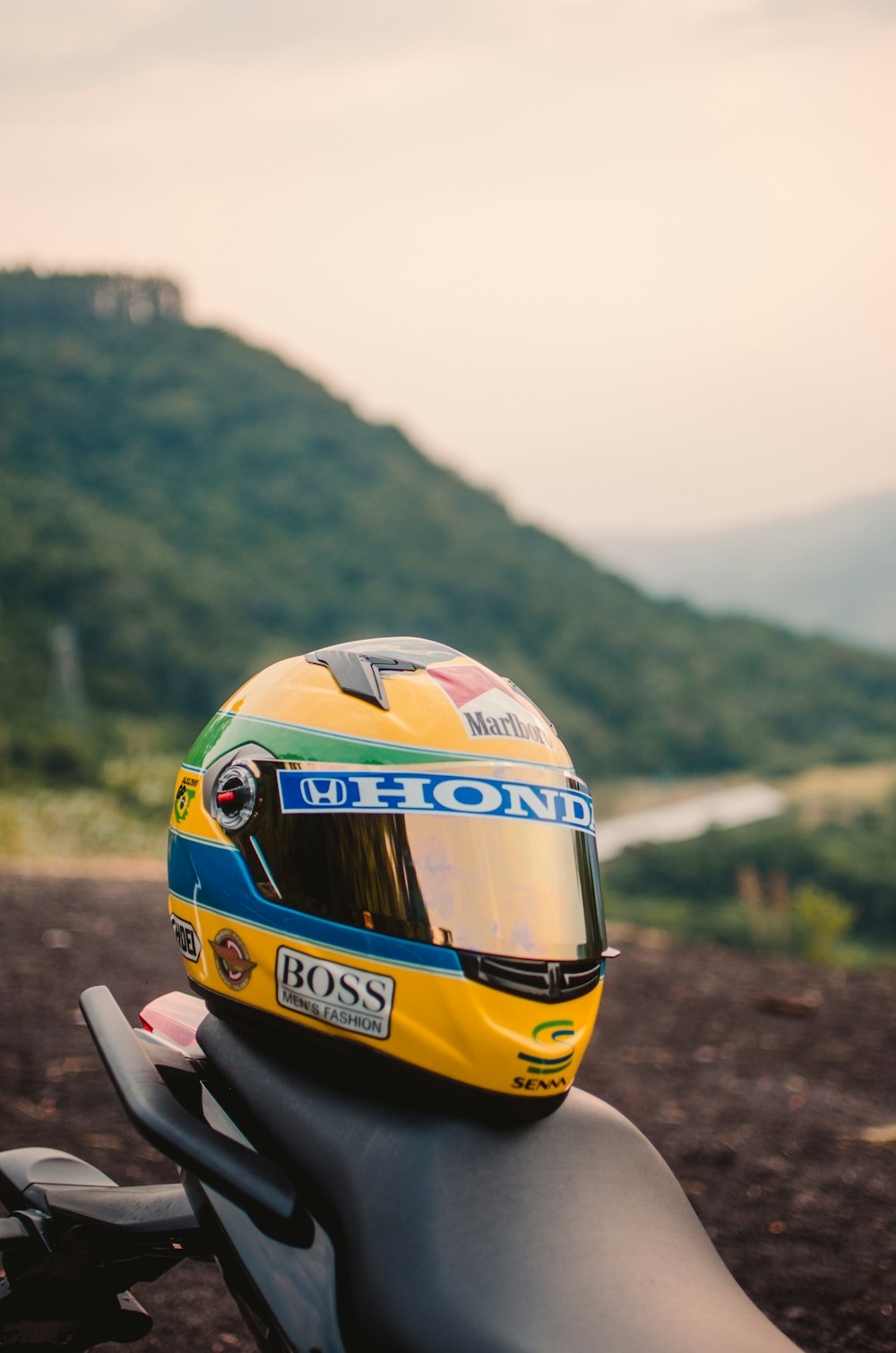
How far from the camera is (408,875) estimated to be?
1.67 metres

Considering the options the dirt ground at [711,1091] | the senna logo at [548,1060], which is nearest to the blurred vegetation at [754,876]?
the dirt ground at [711,1091]

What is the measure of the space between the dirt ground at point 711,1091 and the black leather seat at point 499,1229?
41.8 inches

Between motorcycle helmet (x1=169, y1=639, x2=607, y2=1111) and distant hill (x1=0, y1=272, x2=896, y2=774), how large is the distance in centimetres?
2852

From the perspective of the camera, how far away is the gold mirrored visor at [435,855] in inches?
65.4

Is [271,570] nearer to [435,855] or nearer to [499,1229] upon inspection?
[435,855]

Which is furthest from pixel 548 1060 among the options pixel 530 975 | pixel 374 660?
pixel 374 660

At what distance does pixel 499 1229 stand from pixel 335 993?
39 cm

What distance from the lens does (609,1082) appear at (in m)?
5.28

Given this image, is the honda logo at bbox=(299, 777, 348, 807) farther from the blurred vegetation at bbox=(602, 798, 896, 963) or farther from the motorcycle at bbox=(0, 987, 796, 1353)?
the blurred vegetation at bbox=(602, 798, 896, 963)

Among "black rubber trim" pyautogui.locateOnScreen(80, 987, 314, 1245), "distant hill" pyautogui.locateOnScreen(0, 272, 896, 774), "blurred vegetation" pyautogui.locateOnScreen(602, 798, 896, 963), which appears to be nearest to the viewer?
"black rubber trim" pyautogui.locateOnScreen(80, 987, 314, 1245)

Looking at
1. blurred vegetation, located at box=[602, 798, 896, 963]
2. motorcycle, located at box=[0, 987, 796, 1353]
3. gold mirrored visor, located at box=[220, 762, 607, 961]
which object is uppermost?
gold mirrored visor, located at box=[220, 762, 607, 961]

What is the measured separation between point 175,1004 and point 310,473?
51.3 m

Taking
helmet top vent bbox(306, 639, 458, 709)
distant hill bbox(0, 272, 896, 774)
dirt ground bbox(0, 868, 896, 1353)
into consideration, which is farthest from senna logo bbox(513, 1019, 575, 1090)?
distant hill bbox(0, 272, 896, 774)

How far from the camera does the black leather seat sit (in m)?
1.41
